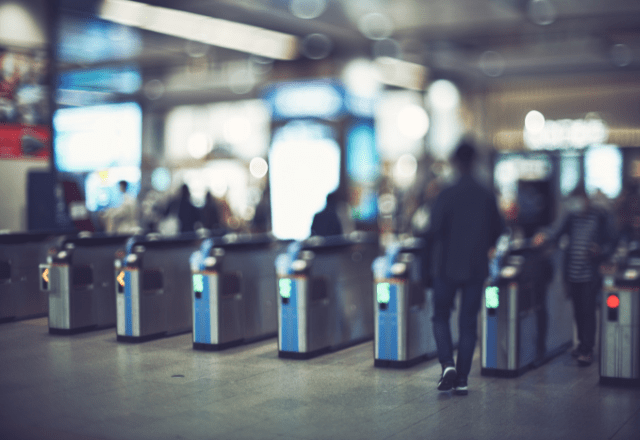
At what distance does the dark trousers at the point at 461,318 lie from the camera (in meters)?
5.74

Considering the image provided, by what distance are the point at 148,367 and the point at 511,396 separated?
3.12 meters

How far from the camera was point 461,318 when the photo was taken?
5852mm

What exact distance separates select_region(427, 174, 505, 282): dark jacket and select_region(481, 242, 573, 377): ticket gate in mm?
937

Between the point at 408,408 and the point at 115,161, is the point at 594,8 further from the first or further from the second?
the point at 408,408

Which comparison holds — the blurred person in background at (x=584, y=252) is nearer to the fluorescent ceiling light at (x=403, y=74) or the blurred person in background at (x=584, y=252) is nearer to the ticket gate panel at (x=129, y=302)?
the ticket gate panel at (x=129, y=302)

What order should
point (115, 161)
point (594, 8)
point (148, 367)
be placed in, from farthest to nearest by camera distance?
1. point (594, 8)
2. point (115, 161)
3. point (148, 367)

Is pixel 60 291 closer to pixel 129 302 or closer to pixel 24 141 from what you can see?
pixel 129 302

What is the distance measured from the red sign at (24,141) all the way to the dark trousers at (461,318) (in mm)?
6323

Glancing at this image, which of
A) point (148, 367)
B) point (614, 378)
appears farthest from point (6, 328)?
point (614, 378)

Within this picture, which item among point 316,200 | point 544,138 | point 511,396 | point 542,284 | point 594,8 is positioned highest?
point 594,8

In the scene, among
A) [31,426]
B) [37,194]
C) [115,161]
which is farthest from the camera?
[115,161]

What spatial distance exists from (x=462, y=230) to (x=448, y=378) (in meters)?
1.10

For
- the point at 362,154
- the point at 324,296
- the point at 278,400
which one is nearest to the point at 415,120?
Answer: the point at 362,154

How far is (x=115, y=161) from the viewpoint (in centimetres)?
1216
